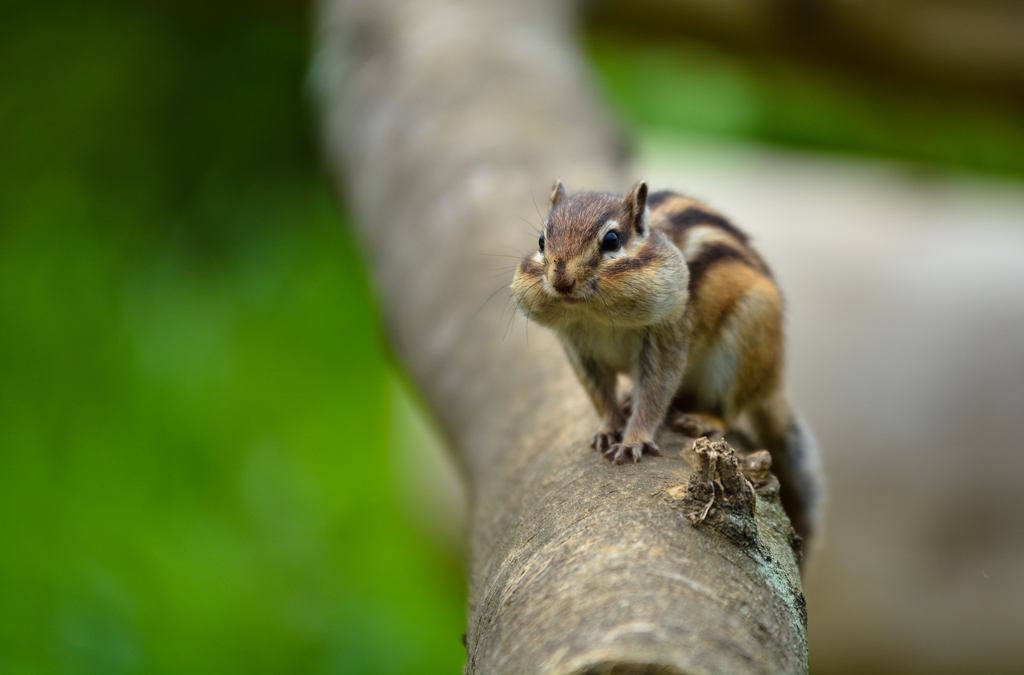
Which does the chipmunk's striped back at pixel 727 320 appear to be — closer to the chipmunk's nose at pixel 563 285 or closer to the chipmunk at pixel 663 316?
the chipmunk at pixel 663 316

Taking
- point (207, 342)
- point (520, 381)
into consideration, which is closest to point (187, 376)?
point (207, 342)

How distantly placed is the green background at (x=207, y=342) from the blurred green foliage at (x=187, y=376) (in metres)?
0.01

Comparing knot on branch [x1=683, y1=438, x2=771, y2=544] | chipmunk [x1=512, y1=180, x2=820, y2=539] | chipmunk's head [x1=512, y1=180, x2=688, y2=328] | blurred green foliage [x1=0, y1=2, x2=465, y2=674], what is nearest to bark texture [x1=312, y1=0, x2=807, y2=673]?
knot on branch [x1=683, y1=438, x2=771, y2=544]

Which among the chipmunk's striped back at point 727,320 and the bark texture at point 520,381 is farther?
the chipmunk's striped back at point 727,320

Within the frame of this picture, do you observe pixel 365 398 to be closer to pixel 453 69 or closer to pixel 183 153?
pixel 183 153

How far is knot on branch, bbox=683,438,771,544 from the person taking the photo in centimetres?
141

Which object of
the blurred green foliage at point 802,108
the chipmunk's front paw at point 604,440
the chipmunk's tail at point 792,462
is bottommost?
the chipmunk's front paw at point 604,440

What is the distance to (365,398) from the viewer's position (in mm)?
5762

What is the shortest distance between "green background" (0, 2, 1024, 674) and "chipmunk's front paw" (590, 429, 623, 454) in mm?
2951

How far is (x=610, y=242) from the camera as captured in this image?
2.17m

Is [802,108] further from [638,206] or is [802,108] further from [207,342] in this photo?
[638,206]

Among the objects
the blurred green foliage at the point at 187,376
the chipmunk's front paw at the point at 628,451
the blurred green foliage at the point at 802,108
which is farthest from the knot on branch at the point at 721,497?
the blurred green foliage at the point at 802,108

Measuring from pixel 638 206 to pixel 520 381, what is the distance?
0.65 metres

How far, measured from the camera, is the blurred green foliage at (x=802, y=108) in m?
5.75
